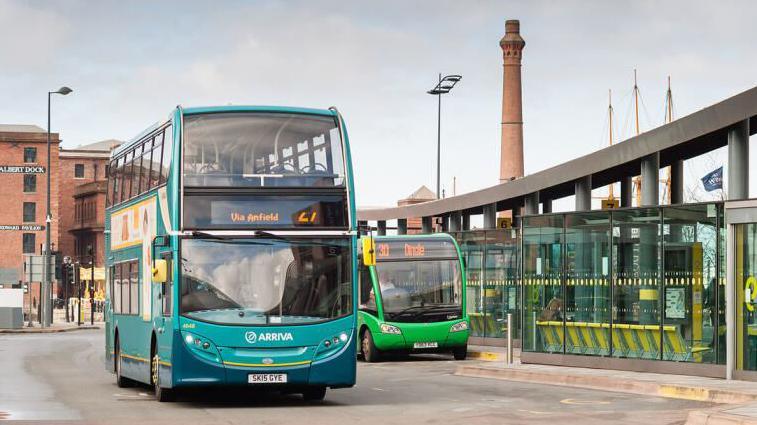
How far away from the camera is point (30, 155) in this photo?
128 m

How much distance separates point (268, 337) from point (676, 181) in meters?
15.7

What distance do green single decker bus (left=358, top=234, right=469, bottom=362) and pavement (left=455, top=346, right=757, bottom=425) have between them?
9.01 feet

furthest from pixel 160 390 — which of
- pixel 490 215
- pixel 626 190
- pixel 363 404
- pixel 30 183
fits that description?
pixel 30 183

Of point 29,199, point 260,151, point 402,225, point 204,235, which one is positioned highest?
point 29,199

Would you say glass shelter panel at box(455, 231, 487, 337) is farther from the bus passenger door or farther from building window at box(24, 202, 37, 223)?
building window at box(24, 202, 37, 223)

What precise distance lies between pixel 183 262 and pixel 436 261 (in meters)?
15.6

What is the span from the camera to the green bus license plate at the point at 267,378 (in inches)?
711

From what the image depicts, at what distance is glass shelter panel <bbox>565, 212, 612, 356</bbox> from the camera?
25781 millimetres

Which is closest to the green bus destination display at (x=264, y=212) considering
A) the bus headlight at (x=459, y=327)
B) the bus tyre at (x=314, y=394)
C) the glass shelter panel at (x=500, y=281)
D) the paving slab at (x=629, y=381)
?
the bus tyre at (x=314, y=394)

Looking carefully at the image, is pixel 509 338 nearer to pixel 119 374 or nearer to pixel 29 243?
pixel 119 374

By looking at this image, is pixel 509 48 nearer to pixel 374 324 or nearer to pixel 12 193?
pixel 374 324

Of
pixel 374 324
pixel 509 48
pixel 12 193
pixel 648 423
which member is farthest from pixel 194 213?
pixel 12 193

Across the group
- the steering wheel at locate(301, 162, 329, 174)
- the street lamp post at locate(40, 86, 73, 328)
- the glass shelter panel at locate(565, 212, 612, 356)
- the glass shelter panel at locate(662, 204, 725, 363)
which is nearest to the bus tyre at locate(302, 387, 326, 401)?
the steering wheel at locate(301, 162, 329, 174)

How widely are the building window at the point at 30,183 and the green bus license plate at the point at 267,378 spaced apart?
112956mm
